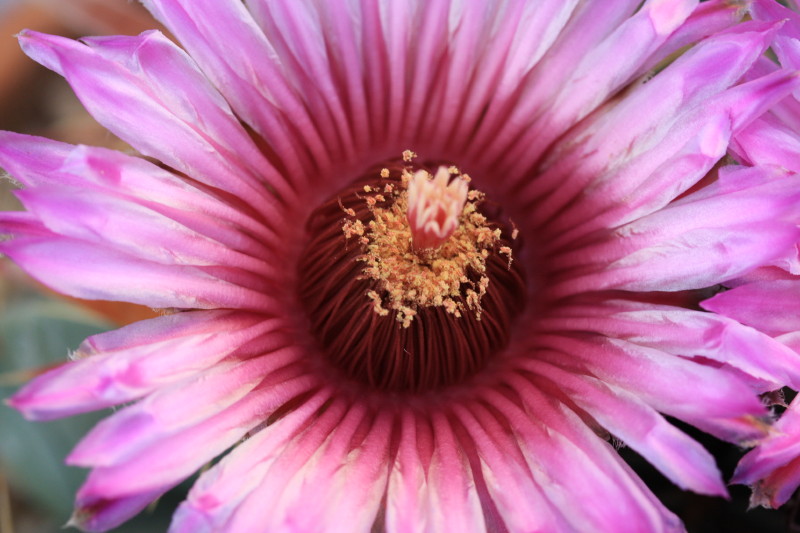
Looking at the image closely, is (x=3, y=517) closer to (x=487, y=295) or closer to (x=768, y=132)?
(x=487, y=295)

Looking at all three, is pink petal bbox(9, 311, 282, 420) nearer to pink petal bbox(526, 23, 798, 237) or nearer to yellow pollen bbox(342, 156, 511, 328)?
yellow pollen bbox(342, 156, 511, 328)

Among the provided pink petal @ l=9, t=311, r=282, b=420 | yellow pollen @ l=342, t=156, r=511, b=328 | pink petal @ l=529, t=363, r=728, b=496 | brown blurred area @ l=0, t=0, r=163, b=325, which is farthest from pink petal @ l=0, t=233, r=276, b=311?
brown blurred area @ l=0, t=0, r=163, b=325

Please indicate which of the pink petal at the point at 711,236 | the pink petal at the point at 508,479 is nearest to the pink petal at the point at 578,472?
the pink petal at the point at 508,479

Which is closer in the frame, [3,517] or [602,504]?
[602,504]

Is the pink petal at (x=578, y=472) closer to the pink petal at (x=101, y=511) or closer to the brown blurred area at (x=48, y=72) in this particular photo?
the pink petal at (x=101, y=511)

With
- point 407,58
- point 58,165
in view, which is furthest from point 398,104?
point 58,165
